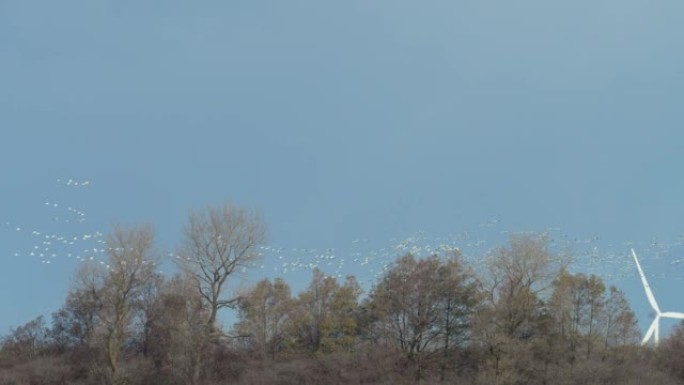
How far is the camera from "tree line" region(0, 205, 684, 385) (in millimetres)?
60938

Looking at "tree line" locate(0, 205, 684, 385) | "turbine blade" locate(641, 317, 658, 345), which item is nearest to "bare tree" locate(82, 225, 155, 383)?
"tree line" locate(0, 205, 684, 385)

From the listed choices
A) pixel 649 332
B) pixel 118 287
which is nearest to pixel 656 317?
pixel 649 332

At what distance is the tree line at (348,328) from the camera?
6094cm

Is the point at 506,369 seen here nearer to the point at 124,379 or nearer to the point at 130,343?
the point at 124,379

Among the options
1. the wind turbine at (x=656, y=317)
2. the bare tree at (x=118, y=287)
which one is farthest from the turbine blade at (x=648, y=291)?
the bare tree at (x=118, y=287)

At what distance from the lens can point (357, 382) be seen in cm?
6203

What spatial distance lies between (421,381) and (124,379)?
26.7 m

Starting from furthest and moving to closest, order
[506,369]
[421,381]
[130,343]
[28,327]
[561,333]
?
[28,327]
[130,343]
[561,333]
[421,381]
[506,369]

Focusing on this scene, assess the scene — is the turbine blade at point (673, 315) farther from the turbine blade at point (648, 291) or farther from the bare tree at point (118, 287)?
the bare tree at point (118, 287)

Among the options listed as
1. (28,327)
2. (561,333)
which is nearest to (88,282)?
(28,327)

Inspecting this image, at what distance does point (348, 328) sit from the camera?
2766 inches

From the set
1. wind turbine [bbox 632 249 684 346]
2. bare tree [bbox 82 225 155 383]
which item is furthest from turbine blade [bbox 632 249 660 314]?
bare tree [bbox 82 225 155 383]

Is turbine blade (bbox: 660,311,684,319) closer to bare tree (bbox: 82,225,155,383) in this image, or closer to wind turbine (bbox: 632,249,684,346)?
wind turbine (bbox: 632,249,684,346)

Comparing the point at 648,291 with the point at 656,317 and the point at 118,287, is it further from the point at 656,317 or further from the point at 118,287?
the point at 118,287
